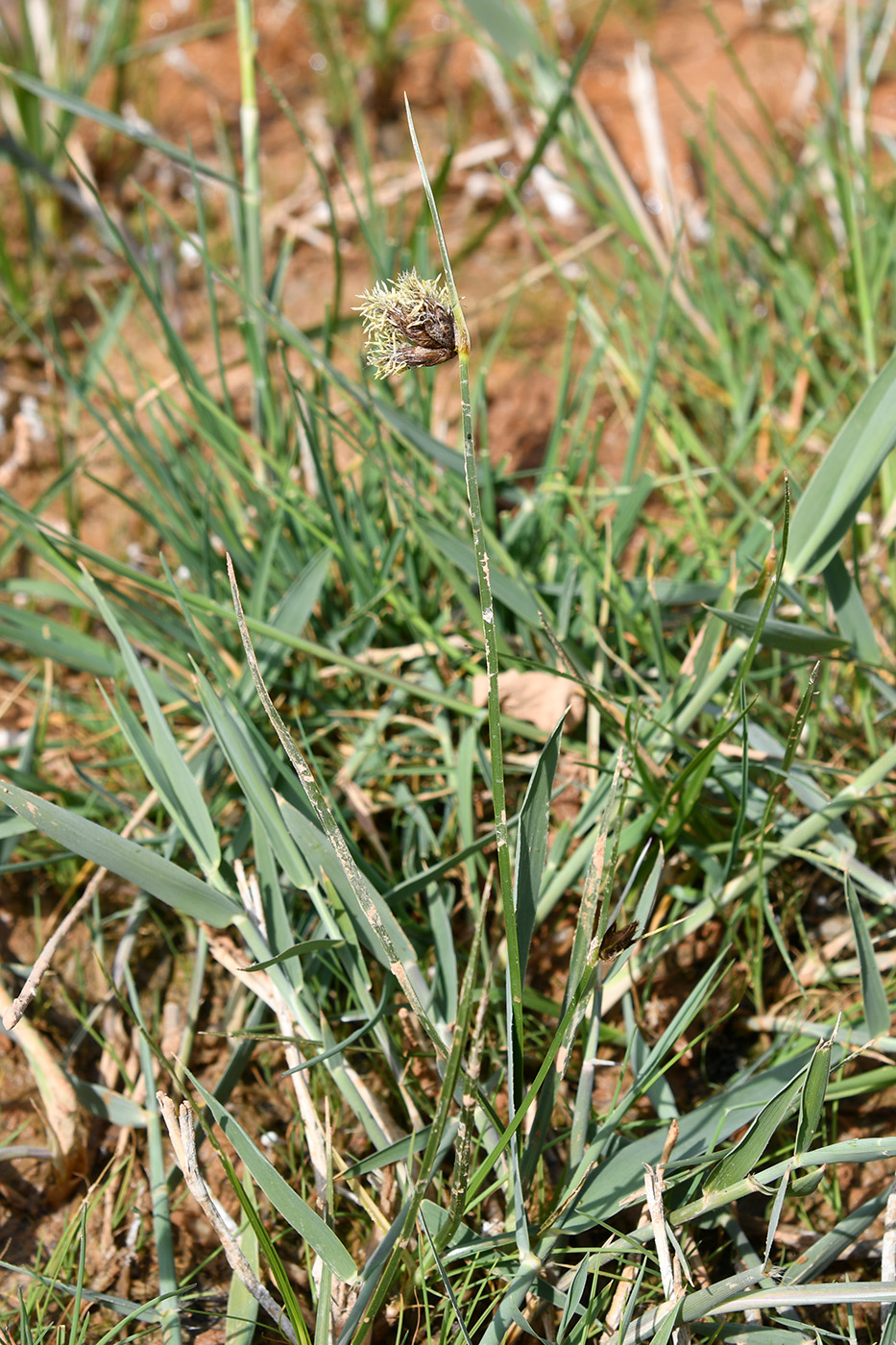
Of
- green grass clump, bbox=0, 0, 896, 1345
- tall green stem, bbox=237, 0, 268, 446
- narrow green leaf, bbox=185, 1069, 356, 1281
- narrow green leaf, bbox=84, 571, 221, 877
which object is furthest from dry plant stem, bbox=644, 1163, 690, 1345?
tall green stem, bbox=237, 0, 268, 446

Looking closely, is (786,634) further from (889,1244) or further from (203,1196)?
(203,1196)

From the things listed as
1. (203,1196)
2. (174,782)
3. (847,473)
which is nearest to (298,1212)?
(203,1196)

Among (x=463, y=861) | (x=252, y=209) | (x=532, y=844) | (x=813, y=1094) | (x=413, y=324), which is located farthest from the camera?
(x=252, y=209)

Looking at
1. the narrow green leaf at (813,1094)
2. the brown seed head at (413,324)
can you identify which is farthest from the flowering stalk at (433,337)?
the narrow green leaf at (813,1094)

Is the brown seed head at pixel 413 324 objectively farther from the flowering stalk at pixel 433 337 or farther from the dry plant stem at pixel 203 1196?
the dry plant stem at pixel 203 1196

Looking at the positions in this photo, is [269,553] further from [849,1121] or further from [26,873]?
[849,1121]

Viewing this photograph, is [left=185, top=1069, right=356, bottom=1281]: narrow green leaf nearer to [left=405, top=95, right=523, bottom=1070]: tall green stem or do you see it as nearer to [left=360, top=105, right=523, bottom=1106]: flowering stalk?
[left=405, top=95, right=523, bottom=1070]: tall green stem
